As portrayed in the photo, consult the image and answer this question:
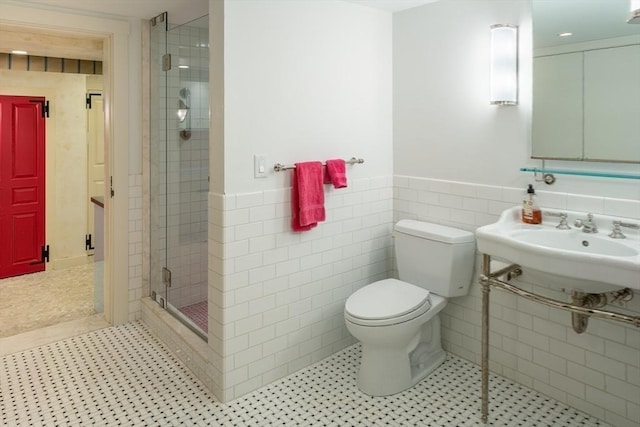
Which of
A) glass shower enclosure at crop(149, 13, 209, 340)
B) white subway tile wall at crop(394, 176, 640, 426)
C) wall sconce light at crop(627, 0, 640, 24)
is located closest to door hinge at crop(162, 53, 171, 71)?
glass shower enclosure at crop(149, 13, 209, 340)

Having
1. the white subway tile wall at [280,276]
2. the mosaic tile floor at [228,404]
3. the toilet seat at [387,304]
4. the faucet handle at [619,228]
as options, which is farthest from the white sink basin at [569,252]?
the white subway tile wall at [280,276]

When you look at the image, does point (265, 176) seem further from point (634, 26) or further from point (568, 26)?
point (634, 26)

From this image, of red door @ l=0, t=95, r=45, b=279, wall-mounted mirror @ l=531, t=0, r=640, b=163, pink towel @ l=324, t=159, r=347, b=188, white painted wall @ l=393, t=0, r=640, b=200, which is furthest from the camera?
red door @ l=0, t=95, r=45, b=279

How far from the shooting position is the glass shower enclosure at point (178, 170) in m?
3.03

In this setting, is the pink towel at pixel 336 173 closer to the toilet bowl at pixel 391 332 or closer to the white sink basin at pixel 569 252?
the toilet bowl at pixel 391 332

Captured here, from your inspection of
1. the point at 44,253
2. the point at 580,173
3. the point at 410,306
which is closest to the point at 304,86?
the point at 410,306

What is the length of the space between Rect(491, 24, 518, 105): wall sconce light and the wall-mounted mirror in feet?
0.32

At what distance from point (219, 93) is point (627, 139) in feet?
6.05

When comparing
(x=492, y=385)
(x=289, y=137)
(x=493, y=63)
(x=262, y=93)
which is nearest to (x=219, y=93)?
(x=262, y=93)

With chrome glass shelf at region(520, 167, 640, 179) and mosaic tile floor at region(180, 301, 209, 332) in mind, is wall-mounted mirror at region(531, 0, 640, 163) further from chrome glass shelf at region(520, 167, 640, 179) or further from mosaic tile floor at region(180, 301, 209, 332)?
mosaic tile floor at region(180, 301, 209, 332)

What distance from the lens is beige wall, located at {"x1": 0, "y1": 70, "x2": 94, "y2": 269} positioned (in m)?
4.40

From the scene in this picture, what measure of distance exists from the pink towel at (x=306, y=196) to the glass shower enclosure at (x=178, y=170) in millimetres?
975

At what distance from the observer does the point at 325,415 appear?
215 cm

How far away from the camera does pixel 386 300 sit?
2.35 meters
